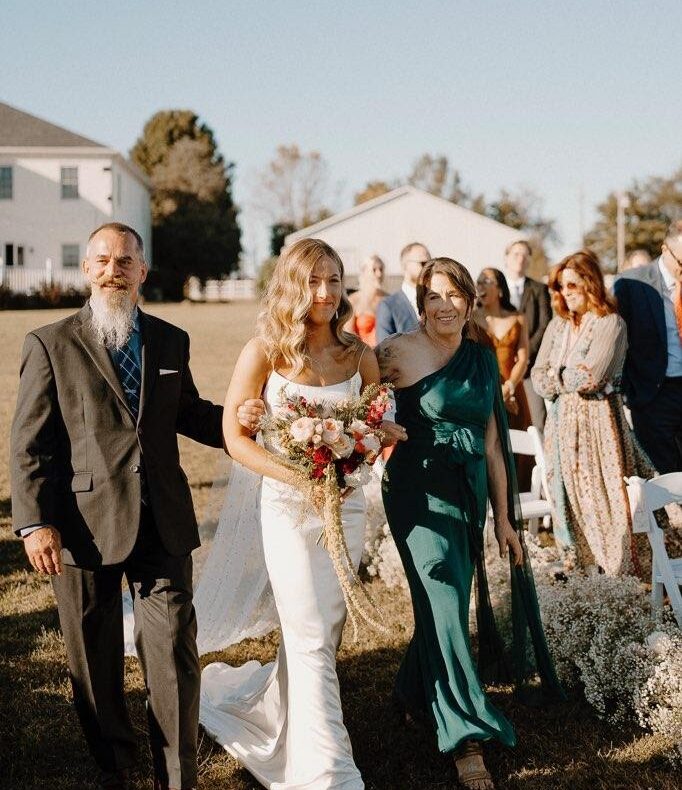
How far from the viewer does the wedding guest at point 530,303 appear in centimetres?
962

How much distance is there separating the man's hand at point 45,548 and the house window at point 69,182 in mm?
39137

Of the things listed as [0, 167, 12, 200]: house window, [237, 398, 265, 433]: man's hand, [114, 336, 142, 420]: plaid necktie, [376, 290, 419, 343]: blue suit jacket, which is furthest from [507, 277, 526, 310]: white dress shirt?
[0, 167, 12, 200]: house window

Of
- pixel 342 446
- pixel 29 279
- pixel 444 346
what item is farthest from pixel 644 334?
pixel 29 279

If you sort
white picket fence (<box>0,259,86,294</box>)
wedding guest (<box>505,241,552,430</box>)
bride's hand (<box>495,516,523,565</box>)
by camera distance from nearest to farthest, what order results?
bride's hand (<box>495,516,523,565</box>) < wedding guest (<box>505,241,552,430</box>) < white picket fence (<box>0,259,86,294</box>)

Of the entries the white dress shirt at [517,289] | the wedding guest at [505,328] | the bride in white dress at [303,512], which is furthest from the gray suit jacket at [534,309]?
the bride in white dress at [303,512]

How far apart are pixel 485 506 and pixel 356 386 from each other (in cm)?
96

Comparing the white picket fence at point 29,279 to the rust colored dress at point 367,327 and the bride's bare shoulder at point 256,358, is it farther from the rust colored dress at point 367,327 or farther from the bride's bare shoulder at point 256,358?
the bride's bare shoulder at point 256,358

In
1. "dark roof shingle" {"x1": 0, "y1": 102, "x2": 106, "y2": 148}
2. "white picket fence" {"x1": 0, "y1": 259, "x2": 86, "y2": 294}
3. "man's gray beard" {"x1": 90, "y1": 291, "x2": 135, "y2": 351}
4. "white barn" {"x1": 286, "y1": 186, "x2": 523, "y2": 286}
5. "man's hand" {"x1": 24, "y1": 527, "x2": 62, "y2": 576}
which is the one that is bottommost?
"white picket fence" {"x1": 0, "y1": 259, "x2": 86, "y2": 294}

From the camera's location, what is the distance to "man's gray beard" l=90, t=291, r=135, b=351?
381 cm

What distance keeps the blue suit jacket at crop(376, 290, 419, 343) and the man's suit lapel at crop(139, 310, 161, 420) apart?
4.44 m

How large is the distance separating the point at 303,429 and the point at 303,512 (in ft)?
1.43

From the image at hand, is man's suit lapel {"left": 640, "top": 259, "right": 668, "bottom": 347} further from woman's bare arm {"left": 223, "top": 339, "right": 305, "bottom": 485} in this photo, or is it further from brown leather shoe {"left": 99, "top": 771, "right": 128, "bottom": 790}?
brown leather shoe {"left": 99, "top": 771, "right": 128, "bottom": 790}

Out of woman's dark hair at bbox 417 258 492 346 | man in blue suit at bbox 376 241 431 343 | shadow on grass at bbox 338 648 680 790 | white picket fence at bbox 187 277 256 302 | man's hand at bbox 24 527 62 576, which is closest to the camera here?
man's hand at bbox 24 527 62 576

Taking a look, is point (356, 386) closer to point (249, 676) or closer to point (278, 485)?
point (278, 485)
